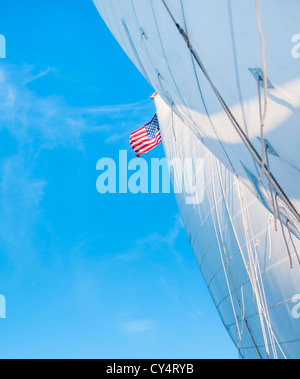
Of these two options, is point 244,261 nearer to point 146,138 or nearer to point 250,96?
point 250,96

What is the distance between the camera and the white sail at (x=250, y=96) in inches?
99.9

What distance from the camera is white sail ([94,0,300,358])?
8.32 ft

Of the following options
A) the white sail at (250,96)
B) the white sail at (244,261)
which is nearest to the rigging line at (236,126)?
the white sail at (250,96)

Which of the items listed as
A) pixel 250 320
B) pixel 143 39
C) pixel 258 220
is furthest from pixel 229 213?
pixel 143 39

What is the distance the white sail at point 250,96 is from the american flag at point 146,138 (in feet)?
19.6

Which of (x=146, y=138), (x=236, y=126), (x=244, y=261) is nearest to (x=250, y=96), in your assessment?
(x=236, y=126)

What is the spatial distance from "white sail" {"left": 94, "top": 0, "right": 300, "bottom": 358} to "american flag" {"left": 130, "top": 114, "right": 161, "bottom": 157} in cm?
598

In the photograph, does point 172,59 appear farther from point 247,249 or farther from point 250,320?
point 250,320

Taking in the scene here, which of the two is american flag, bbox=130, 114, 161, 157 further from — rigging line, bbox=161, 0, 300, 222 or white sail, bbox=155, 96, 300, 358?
rigging line, bbox=161, 0, 300, 222

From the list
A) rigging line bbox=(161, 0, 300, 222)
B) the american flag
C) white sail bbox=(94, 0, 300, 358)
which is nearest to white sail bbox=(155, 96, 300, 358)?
white sail bbox=(94, 0, 300, 358)

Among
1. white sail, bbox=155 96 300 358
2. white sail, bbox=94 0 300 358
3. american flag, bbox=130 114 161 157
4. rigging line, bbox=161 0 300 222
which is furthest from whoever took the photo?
american flag, bbox=130 114 161 157

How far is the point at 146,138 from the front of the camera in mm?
14180

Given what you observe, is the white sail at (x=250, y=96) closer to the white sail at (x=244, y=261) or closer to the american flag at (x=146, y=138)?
the white sail at (x=244, y=261)
